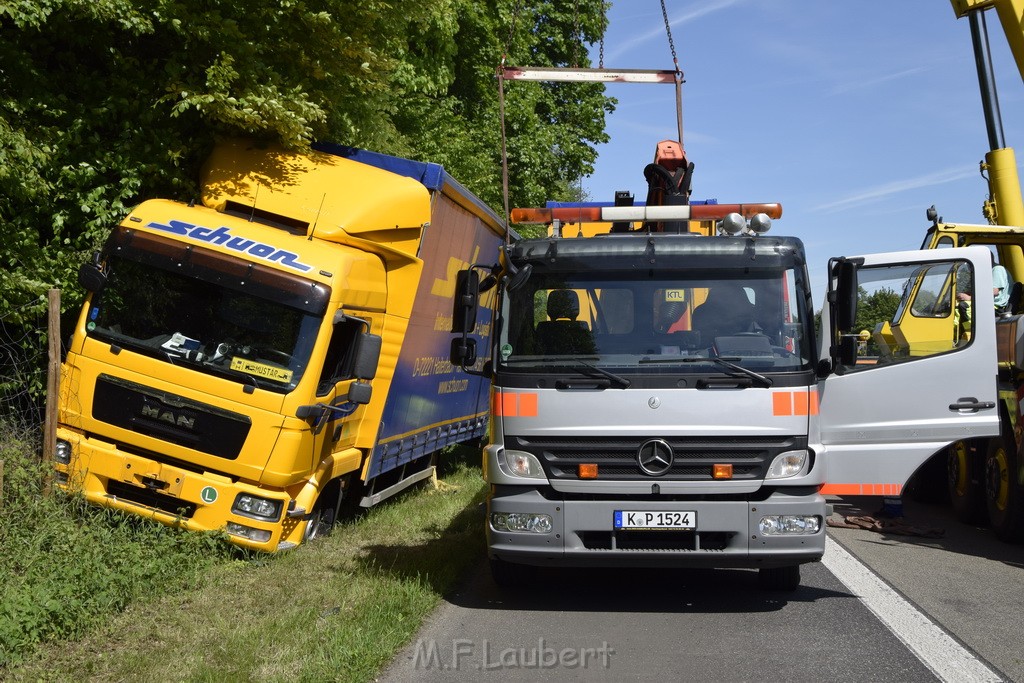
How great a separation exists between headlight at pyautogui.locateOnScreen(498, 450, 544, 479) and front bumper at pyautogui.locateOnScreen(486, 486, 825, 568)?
0.14 metres

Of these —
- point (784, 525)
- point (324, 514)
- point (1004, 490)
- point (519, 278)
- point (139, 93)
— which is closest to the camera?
point (784, 525)

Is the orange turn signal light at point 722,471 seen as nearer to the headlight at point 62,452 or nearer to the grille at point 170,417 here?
the grille at point 170,417

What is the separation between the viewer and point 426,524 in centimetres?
995

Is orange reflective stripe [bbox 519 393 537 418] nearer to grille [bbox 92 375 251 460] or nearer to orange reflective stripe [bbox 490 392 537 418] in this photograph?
orange reflective stripe [bbox 490 392 537 418]

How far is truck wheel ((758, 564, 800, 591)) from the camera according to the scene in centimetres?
741

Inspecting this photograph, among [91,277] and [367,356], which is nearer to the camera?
[91,277]

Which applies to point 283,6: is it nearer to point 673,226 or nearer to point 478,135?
point 673,226

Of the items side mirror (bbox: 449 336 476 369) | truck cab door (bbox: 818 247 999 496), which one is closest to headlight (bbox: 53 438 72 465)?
side mirror (bbox: 449 336 476 369)

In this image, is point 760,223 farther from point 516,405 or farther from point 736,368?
point 516,405

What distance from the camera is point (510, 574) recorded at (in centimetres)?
759

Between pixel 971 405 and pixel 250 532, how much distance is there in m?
5.51

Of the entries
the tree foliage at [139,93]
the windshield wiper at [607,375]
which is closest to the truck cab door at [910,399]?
the windshield wiper at [607,375]

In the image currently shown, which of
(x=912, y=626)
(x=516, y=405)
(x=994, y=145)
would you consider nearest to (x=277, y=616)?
(x=516, y=405)

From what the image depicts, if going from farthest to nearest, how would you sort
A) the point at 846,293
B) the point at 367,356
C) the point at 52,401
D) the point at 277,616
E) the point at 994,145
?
1. the point at 994,145
2. the point at 367,356
3. the point at 52,401
4. the point at 846,293
5. the point at 277,616
